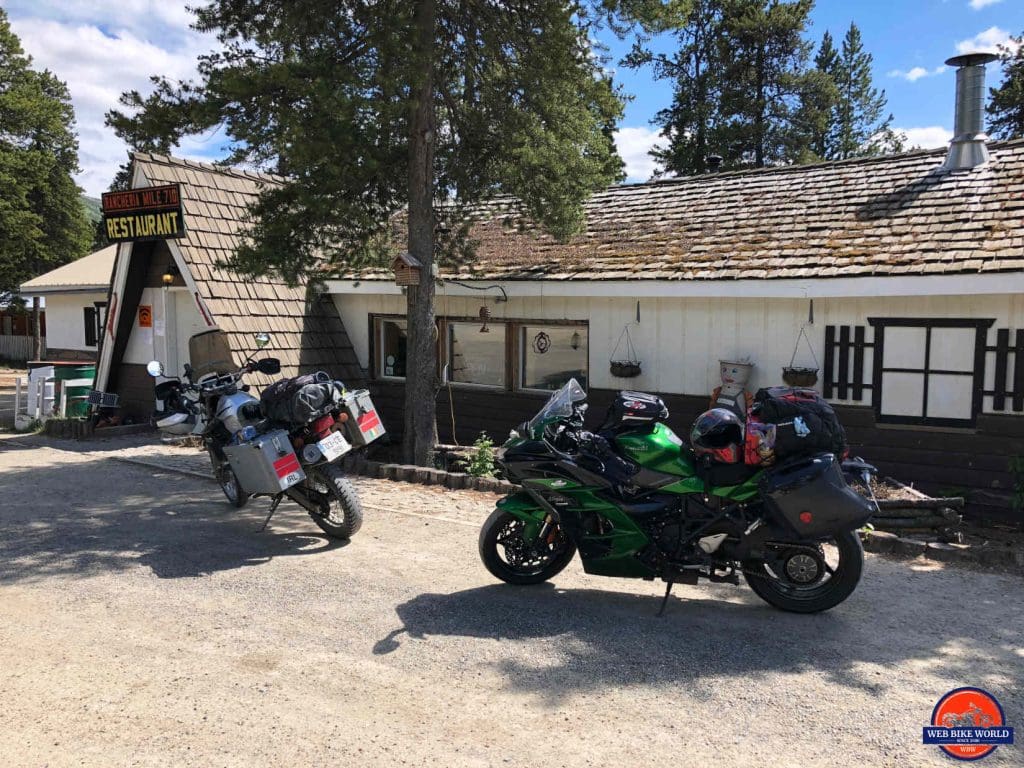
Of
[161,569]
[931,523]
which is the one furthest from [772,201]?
[161,569]

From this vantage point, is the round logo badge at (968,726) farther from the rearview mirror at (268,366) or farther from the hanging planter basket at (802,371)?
the rearview mirror at (268,366)

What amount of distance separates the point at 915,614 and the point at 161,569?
17.5ft

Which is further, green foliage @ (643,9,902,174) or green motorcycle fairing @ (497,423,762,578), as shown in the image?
green foliage @ (643,9,902,174)

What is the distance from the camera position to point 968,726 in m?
3.89

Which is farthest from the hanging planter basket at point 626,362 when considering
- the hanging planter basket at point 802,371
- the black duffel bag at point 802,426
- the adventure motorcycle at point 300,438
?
the black duffel bag at point 802,426

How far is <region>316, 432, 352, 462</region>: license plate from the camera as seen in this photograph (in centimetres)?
684

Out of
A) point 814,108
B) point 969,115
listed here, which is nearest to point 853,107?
point 814,108

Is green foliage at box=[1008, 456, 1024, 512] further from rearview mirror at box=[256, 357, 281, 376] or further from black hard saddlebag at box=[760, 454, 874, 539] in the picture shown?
rearview mirror at box=[256, 357, 281, 376]

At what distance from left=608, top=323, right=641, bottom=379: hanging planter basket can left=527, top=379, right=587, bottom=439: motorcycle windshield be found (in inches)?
190

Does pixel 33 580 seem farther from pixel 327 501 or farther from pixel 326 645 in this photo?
pixel 326 645

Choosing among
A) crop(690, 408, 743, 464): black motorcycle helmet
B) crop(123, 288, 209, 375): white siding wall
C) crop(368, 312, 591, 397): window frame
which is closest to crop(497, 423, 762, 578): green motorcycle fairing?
crop(690, 408, 743, 464): black motorcycle helmet

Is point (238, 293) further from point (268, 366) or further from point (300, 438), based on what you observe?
point (300, 438)

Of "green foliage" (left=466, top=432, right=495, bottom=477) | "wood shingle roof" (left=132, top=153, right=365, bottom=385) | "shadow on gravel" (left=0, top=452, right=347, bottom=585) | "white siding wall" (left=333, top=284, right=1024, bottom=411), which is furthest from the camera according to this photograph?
"wood shingle roof" (left=132, top=153, right=365, bottom=385)

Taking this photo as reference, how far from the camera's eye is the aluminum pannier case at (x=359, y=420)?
731cm
